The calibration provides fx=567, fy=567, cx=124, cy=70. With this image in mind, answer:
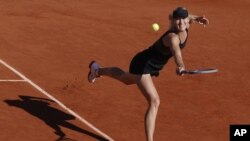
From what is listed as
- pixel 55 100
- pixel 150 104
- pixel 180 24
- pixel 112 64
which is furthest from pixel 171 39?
pixel 112 64

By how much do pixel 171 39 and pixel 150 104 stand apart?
1232mm

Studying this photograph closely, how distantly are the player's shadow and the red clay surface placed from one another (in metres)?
0.02

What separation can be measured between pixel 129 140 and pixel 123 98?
1914 mm

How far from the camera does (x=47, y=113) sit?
11109 millimetres

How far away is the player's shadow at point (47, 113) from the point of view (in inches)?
412

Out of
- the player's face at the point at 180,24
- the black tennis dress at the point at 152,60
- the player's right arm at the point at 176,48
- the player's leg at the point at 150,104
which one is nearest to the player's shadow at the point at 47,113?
the player's leg at the point at 150,104

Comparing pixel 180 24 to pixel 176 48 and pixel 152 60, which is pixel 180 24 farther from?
pixel 152 60

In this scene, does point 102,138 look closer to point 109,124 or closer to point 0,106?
point 109,124

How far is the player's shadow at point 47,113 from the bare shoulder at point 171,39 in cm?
224

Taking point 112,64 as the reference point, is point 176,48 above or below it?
below

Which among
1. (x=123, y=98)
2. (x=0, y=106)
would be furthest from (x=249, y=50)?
(x=0, y=106)

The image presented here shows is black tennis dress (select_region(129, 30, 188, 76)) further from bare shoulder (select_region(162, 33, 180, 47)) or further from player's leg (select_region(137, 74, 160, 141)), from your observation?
bare shoulder (select_region(162, 33, 180, 47))

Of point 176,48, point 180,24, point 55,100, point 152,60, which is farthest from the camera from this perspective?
point 55,100

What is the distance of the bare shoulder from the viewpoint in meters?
9.12
